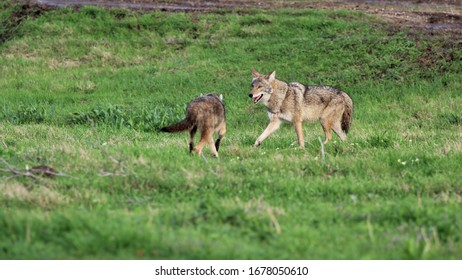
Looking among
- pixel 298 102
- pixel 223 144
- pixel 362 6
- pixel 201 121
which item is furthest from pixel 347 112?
pixel 362 6

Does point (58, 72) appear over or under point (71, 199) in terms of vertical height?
under

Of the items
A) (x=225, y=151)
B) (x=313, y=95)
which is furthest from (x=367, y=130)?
(x=225, y=151)

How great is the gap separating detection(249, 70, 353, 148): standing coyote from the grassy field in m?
0.53

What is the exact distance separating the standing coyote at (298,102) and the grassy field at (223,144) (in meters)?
0.53

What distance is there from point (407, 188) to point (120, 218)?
10.7ft

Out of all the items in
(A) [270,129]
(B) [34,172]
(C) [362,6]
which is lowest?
(A) [270,129]

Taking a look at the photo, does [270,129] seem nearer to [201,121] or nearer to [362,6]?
[201,121]

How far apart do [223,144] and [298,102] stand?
1.61 m

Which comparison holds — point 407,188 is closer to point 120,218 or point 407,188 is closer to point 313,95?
point 120,218

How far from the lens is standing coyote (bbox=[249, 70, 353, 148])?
12.6m

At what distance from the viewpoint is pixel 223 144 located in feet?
39.2

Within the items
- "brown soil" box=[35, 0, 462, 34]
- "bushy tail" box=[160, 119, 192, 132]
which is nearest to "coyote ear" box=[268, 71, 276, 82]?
"bushy tail" box=[160, 119, 192, 132]

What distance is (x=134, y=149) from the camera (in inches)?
392
